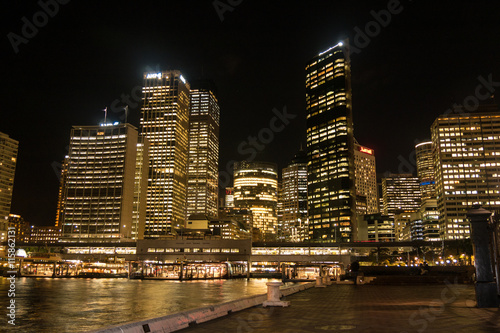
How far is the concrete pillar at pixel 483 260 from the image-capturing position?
15.9 metres

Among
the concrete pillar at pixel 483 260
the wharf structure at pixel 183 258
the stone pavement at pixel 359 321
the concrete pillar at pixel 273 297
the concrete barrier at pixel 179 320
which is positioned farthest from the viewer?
the wharf structure at pixel 183 258

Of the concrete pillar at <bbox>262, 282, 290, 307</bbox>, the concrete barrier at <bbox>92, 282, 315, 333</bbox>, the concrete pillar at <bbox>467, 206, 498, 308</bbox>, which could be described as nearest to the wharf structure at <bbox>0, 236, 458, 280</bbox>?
the concrete pillar at <bbox>262, 282, 290, 307</bbox>

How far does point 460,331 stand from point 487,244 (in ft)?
22.5

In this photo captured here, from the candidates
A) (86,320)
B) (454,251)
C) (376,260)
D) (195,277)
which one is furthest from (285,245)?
(86,320)

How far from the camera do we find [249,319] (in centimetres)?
1382

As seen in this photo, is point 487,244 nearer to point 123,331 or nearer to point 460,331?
point 460,331

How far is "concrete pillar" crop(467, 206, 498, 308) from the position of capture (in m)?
15.9

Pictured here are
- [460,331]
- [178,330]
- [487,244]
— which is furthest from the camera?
[487,244]

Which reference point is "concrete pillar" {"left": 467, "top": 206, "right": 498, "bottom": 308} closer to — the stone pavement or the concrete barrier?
the stone pavement

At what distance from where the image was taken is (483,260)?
15969 mm

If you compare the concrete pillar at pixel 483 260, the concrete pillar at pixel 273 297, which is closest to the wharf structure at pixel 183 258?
the concrete pillar at pixel 273 297

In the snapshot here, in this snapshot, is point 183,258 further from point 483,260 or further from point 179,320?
point 179,320

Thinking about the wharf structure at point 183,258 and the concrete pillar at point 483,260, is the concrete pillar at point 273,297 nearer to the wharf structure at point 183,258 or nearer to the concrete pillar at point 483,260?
the concrete pillar at point 483,260

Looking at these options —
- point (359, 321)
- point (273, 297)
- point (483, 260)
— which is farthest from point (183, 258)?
point (359, 321)
